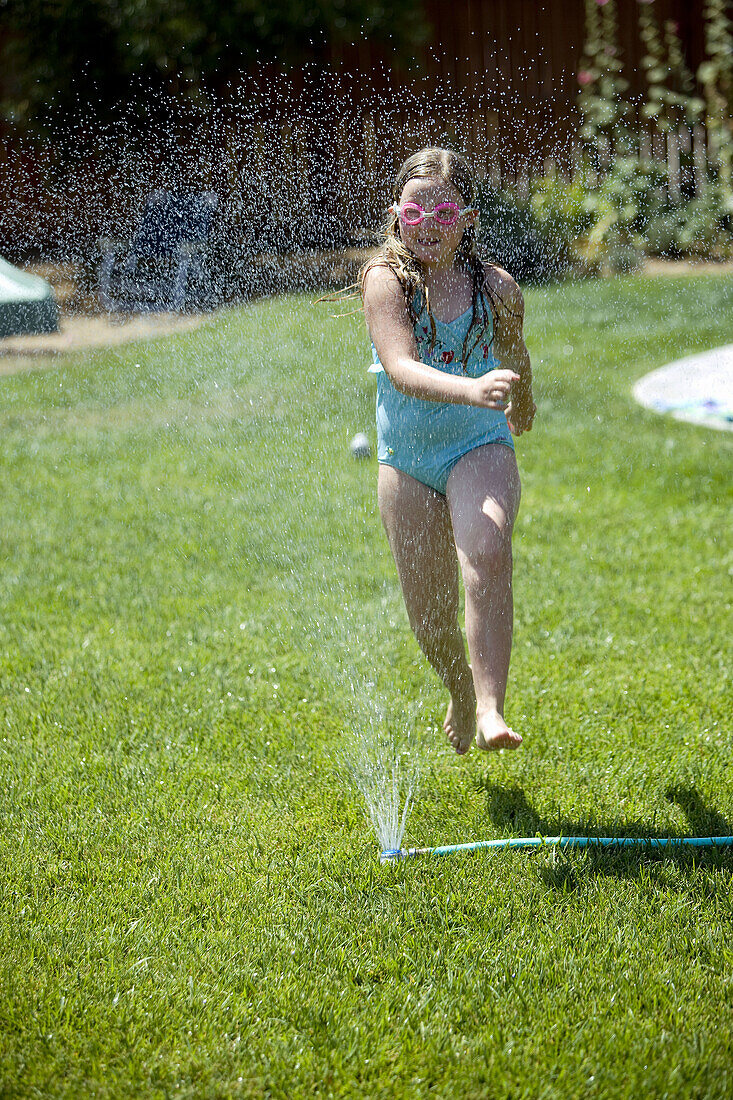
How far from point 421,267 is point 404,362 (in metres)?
0.34

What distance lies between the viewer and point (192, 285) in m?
7.54

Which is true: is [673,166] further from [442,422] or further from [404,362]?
[404,362]

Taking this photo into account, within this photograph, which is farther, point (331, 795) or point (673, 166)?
point (673, 166)

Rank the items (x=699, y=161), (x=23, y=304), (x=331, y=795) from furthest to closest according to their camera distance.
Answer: (x=699, y=161)
(x=23, y=304)
(x=331, y=795)

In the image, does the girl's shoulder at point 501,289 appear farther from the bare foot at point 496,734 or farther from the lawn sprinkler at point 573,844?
the lawn sprinkler at point 573,844

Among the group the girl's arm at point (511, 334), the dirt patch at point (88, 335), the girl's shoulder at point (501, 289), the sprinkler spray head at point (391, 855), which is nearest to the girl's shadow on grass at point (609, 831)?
the sprinkler spray head at point (391, 855)

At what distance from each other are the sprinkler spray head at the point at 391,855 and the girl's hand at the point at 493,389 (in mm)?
1007

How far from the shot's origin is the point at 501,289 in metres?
2.56

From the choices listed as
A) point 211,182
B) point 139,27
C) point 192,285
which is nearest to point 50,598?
point 192,285

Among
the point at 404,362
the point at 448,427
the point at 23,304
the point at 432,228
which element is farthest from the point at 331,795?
the point at 23,304

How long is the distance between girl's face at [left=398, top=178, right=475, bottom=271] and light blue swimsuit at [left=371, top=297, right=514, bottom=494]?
0.13 metres

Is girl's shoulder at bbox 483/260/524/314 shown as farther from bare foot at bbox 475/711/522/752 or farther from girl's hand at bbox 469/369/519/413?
bare foot at bbox 475/711/522/752

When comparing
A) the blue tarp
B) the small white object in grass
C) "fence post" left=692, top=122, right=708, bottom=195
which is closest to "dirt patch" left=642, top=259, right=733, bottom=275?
"fence post" left=692, top=122, right=708, bottom=195

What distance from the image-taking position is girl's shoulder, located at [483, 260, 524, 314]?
255 centimetres
